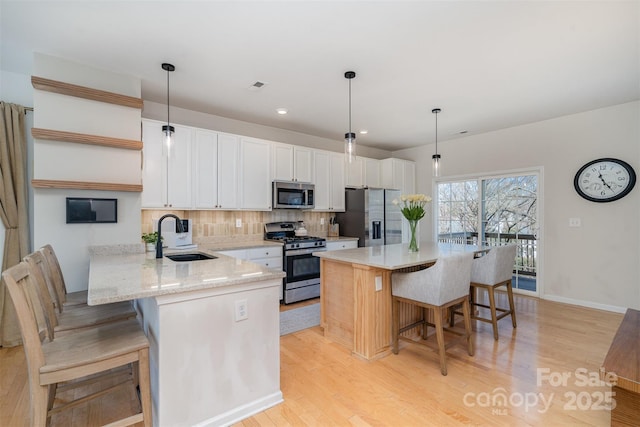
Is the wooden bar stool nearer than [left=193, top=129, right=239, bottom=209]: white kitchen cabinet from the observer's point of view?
Yes

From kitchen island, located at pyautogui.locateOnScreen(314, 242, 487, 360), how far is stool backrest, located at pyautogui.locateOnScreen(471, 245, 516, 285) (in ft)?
2.05

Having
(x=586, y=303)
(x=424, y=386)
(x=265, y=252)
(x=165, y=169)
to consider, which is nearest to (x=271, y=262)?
(x=265, y=252)

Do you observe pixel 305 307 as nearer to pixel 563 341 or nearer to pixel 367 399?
pixel 367 399

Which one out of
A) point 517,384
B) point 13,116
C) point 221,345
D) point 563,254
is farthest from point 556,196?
point 13,116

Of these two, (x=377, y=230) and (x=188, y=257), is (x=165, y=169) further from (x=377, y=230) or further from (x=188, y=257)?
(x=377, y=230)

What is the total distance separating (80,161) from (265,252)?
2.16 m

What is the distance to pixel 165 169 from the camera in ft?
11.6

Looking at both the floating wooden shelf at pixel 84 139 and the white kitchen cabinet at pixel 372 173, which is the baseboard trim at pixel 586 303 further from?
the floating wooden shelf at pixel 84 139

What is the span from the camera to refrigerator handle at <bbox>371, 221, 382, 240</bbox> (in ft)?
16.7

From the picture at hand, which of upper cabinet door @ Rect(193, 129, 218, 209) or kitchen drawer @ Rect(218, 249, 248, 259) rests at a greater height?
upper cabinet door @ Rect(193, 129, 218, 209)

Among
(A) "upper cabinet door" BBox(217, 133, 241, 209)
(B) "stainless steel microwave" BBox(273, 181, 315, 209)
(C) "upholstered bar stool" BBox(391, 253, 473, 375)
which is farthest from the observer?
(B) "stainless steel microwave" BBox(273, 181, 315, 209)

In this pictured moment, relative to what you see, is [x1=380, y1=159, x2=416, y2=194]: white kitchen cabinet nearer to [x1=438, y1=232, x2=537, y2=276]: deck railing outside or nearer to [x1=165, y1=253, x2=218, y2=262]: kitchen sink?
[x1=438, y1=232, x2=537, y2=276]: deck railing outside

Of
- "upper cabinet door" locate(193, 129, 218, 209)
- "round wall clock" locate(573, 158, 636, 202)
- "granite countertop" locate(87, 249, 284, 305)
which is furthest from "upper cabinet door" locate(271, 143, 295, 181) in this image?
"round wall clock" locate(573, 158, 636, 202)

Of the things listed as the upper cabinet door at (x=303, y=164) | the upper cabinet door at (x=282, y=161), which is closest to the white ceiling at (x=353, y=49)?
the upper cabinet door at (x=282, y=161)
